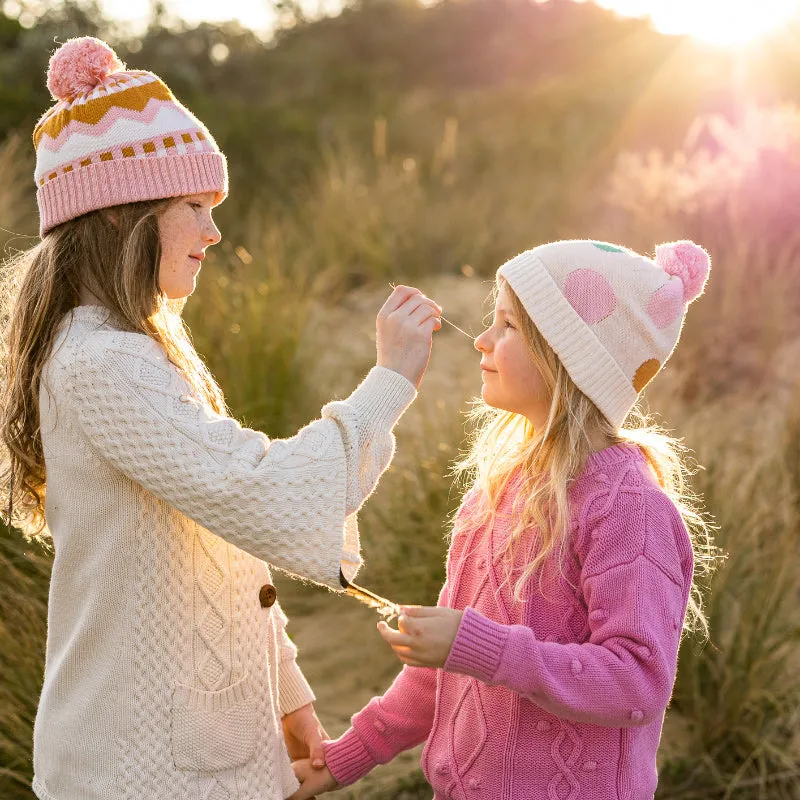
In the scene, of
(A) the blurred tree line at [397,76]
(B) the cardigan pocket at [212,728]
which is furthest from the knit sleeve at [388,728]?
(A) the blurred tree line at [397,76]

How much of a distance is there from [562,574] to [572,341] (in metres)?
0.47

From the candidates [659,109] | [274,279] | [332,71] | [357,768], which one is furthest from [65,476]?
[332,71]

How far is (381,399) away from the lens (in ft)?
6.54

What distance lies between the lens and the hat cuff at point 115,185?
6.44 ft

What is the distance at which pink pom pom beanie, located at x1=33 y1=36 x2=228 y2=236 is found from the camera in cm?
197

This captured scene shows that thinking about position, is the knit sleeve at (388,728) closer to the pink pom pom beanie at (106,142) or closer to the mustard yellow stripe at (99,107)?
the pink pom pom beanie at (106,142)

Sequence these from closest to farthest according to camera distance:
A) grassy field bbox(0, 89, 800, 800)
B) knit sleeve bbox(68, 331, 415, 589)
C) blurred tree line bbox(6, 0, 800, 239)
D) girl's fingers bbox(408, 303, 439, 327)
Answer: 1. knit sleeve bbox(68, 331, 415, 589)
2. girl's fingers bbox(408, 303, 439, 327)
3. grassy field bbox(0, 89, 800, 800)
4. blurred tree line bbox(6, 0, 800, 239)

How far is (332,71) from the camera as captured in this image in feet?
72.5

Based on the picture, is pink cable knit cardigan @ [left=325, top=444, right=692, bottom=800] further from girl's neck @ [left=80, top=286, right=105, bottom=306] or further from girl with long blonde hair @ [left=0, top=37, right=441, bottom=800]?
girl's neck @ [left=80, top=286, right=105, bottom=306]

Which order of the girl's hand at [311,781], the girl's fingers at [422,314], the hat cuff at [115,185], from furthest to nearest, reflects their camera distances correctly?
the girl's hand at [311,781] < the girl's fingers at [422,314] < the hat cuff at [115,185]

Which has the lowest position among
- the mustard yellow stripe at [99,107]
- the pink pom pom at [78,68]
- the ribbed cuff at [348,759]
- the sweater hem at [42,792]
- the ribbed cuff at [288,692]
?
the ribbed cuff at [348,759]

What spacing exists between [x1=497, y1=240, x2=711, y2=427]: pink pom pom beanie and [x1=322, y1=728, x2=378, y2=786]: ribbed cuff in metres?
0.93

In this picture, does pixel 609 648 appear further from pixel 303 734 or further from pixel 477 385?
pixel 477 385

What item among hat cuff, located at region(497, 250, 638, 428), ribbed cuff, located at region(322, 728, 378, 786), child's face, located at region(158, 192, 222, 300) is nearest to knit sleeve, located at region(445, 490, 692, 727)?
hat cuff, located at region(497, 250, 638, 428)
